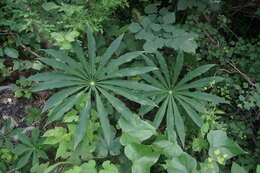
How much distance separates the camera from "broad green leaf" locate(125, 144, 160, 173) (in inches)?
67.4

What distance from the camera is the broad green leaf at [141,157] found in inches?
67.4

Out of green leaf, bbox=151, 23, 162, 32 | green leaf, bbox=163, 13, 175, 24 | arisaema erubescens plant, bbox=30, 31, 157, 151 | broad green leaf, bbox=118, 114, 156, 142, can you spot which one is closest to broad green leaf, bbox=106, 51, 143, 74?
arisaema erubescens plant, bbox=30, 31, 157, 151

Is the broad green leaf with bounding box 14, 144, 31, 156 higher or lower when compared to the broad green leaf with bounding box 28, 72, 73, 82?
lower

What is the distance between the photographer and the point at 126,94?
171cm

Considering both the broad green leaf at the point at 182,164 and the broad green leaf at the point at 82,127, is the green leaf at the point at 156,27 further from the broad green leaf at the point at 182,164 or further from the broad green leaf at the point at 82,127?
the broad green leaf at the point at 182,164

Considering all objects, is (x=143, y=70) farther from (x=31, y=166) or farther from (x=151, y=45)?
(x=31, y=166)

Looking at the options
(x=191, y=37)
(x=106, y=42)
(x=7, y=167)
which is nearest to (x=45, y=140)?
(x=7, y=167)

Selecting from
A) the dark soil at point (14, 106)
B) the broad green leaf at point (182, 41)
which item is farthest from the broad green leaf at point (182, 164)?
the dark soil at point (14, 106)

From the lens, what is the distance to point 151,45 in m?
2.11

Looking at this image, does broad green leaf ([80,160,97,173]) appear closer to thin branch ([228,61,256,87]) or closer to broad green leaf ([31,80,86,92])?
broad green leaf ([31,80,86,92])

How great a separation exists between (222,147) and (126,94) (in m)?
0.85

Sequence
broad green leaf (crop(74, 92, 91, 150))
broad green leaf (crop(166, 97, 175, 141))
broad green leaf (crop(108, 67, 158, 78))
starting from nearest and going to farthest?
broad green leaf (crop(74, 92, 91, 150)), broad green leaf (crop(108, 67, 158, 78)), broad green leaf (crop(166, 97, 175, 141))

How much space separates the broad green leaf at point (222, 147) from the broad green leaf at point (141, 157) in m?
0.43

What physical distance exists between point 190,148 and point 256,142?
59 cm
